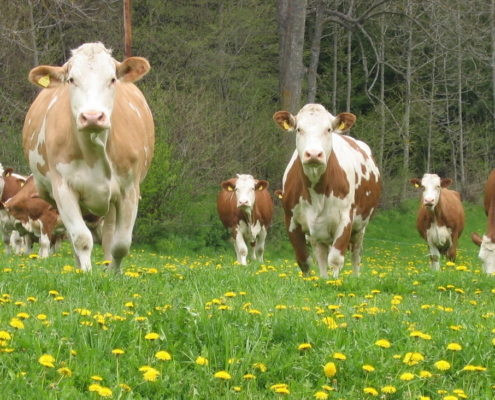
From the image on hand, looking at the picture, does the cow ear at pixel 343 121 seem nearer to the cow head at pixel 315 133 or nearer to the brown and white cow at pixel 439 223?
the cow head at pixel 315 133

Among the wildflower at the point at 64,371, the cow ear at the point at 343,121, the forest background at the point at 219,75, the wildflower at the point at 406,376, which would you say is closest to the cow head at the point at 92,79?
the cow ear at the point at 343,121

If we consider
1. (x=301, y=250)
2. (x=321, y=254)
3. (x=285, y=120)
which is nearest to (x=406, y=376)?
(x=301, y=250)

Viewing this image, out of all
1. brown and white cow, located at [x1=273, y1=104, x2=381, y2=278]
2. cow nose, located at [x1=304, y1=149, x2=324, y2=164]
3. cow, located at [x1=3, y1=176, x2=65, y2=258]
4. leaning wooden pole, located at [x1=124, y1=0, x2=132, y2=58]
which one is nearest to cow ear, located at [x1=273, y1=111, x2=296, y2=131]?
brown and white cow, located at [x1=273, y1=104, x2=381, y2=278]

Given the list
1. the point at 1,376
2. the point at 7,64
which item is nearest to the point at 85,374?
the point at 1,376

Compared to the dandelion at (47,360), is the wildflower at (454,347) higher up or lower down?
lower down

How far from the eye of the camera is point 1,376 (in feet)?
11.3

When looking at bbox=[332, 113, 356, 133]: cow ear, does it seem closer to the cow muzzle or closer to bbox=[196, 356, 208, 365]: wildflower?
the cow muzzle

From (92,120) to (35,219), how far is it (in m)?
10.4

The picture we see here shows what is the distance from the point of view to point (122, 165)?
7.49 meters

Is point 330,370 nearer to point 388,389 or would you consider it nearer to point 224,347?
point 388,389

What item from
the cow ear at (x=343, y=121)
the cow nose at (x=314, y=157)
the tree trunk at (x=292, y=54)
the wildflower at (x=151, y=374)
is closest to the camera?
the wildflower at (x=151, y=374)

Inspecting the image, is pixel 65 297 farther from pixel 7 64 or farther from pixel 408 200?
pixel 408 200

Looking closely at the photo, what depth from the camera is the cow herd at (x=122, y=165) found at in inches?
279

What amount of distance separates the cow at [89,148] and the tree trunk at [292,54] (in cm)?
1590
